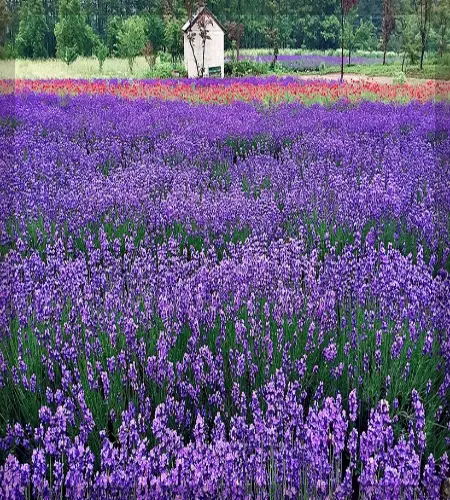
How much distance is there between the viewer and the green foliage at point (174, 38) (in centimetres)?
3316

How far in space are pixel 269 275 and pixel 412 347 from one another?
865 mm

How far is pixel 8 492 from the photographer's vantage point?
168 cm

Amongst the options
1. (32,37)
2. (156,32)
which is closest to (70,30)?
(156,32)

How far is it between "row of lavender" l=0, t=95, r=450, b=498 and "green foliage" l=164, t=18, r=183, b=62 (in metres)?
28.3

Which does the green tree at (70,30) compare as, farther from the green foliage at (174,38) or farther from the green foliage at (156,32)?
the green foliage at (156,32)

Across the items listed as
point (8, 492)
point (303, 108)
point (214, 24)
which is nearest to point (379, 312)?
point (8, 492)

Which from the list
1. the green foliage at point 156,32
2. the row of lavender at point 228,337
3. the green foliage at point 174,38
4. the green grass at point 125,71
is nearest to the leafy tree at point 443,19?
the green grass at point 125,71

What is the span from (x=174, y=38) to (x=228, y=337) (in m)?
34.0

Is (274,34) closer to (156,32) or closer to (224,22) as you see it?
(156,32)

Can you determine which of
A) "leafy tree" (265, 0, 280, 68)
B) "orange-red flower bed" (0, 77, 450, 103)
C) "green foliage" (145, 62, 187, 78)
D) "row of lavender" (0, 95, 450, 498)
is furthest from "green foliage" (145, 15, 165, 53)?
"row of lavender" (0, 95, 450, 498)

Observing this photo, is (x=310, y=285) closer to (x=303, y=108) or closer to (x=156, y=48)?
(x=303, y=108)

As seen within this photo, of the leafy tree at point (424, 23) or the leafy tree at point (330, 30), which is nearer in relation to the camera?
the leafy tree at point (424, 23)

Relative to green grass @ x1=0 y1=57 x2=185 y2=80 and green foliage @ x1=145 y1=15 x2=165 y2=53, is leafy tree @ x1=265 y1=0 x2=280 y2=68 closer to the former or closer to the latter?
green grass @ x1=0 y1=57 x2=185 y2=80

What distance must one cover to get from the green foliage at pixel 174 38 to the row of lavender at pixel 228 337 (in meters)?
28.3
